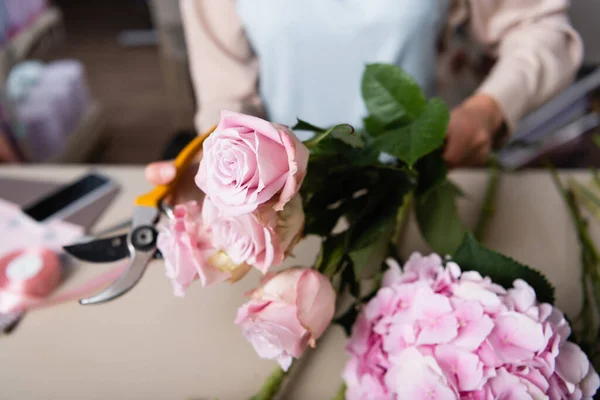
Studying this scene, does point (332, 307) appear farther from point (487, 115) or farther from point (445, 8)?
point (445, 8)

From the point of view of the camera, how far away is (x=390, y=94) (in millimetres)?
333

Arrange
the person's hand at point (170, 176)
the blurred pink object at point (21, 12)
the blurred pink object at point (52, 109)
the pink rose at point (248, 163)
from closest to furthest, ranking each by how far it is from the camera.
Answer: the pink rose at point (248, 163)
the person's hand at point (170, 176)
the blurred pink object at point (21, 12)
the blurred pink object at point (52, 109)

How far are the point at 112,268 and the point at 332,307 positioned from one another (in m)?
0.27

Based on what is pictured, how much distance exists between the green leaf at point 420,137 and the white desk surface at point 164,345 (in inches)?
4.2

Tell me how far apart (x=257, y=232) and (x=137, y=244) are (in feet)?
0.49

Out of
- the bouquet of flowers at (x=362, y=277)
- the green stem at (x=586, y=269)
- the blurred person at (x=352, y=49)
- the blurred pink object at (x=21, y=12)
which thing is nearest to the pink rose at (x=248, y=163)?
the bouquet of flowers at (x=362, y=277)

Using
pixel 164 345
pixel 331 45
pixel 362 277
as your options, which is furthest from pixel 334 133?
pixel 331 45

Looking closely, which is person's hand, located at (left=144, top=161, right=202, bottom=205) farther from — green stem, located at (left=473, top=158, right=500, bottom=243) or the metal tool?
green stem, located at (left=473, top=158, right=500, bottom=243)

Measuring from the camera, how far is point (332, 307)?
0.26 m

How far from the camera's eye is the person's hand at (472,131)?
0.49m

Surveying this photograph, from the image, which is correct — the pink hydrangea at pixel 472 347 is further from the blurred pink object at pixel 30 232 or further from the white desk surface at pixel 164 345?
the blurred pink object at pixel 30 232

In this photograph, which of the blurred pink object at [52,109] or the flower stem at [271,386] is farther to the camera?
the blurred pink object at [52,109]

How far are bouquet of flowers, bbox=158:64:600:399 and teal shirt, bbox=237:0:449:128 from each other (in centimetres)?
33

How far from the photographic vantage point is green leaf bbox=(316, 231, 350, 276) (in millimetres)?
296
